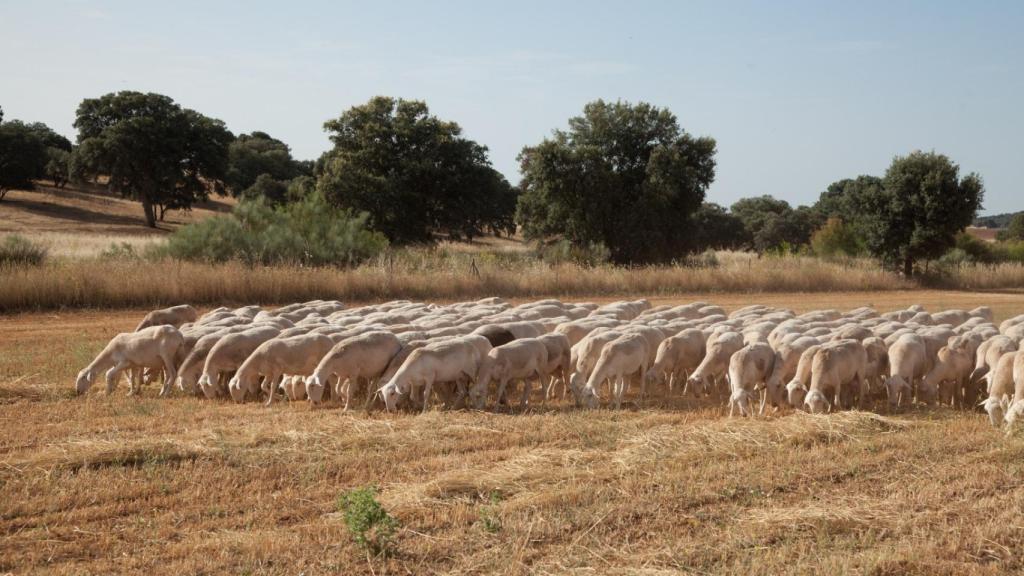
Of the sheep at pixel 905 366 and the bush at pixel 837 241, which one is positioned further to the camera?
the bush at pixel 837 241

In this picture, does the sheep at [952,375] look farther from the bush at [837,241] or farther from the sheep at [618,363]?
the bush at [837,241]

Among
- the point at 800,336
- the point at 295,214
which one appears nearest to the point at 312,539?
the point at 800,336

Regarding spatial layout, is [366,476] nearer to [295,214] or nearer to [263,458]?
[263,458]

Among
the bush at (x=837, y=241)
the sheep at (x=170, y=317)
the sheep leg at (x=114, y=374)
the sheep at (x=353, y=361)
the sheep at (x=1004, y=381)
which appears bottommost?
the sheep leg at (x=114, y=374)

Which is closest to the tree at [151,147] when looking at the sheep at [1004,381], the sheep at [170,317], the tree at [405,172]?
the tree at [405,172]

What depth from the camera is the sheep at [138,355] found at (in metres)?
12.3

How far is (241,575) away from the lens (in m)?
5.76

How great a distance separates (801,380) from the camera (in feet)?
37.7

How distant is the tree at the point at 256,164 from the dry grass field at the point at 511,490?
216 ft

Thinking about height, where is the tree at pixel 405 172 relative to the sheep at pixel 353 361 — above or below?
above

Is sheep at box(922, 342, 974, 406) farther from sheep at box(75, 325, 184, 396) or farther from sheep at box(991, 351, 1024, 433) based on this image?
sheep at box(75, 325, 184, 396)

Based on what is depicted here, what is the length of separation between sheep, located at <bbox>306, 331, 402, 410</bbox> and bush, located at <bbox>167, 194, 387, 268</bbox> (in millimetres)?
16026

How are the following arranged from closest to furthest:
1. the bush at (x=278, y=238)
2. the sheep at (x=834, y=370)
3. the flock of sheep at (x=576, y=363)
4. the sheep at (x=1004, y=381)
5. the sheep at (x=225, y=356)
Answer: the sheep at (x=834, y=370) → the sheep at (x=1004, y=381) → the flock of sheep at (x=576, y=363) → the sheep at (x=225, y=356) → the bush at (x=278, y=238)

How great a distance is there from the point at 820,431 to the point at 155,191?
5642 centimetres
